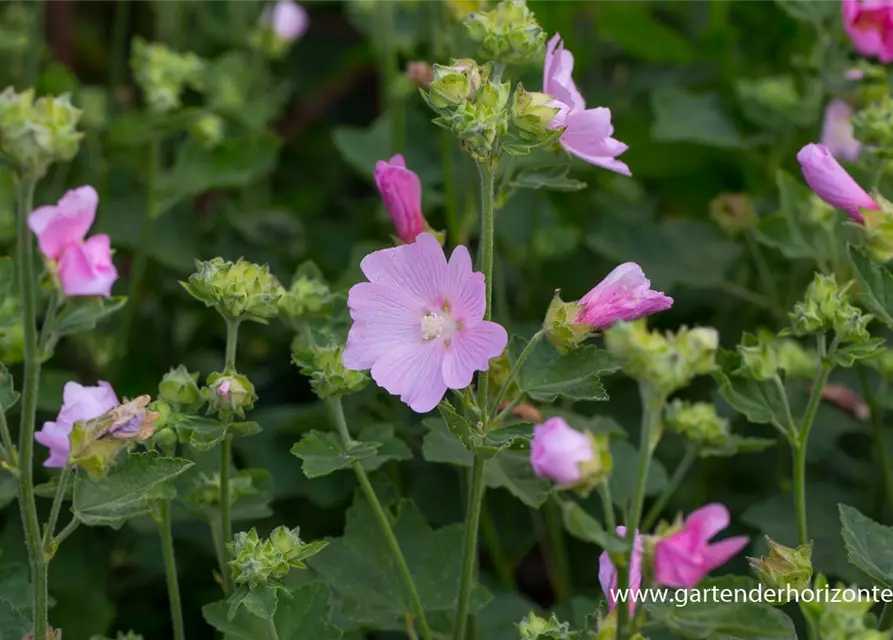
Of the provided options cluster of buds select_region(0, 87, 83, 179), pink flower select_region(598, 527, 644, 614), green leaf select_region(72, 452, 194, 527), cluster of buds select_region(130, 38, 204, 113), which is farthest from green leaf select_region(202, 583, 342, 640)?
cluster of buds select_region(130, 38, 204, 113)

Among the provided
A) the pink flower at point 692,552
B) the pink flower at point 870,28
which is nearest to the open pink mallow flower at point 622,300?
the pink flower at point 692,552

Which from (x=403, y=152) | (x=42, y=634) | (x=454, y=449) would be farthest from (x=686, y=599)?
(x=403, y=152)

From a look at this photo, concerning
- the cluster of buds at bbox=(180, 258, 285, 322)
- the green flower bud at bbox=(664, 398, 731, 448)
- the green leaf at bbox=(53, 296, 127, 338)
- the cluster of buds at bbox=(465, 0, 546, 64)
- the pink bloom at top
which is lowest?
the green flower bud at bbox=(664, 398, 731, 448)

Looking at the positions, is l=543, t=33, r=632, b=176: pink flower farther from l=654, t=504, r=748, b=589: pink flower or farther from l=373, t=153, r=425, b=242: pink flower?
l=654, t=504, r=748, b=589: pink flower

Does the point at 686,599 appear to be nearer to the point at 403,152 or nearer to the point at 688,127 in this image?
the point at 688,127

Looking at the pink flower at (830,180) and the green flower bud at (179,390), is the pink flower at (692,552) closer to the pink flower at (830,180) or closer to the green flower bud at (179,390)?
the pink flower at (830,180)

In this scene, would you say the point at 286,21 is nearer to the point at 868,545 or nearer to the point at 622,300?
the point at 622,300

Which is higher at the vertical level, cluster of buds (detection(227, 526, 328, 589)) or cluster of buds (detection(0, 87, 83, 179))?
cluster of buds (detection(0, 87, 83, 179))
